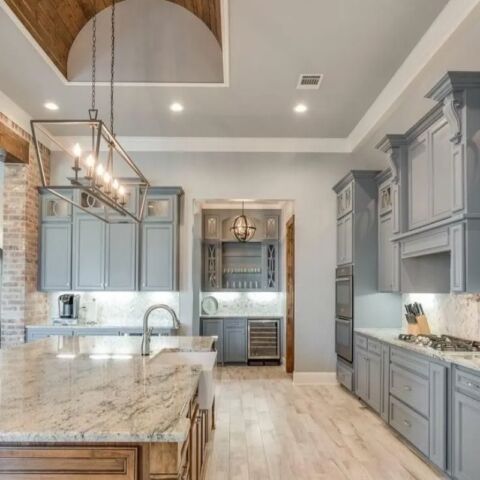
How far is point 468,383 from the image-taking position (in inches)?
118

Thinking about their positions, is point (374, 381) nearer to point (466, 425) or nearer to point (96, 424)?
point (466, 425)

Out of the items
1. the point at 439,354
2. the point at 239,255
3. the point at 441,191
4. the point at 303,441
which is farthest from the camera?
the point at 239,255

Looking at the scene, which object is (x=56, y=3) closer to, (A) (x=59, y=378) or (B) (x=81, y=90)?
(B) (x=81, y=90)

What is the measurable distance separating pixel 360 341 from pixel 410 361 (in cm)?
157

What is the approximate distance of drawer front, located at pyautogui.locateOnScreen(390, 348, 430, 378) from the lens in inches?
142

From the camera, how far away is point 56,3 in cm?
435

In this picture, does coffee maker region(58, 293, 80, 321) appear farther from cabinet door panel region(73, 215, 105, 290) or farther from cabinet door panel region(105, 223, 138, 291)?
cabinet door panel region(105, 223, 138, 291)

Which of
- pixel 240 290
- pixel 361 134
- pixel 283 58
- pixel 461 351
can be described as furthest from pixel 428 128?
pixel 240 290

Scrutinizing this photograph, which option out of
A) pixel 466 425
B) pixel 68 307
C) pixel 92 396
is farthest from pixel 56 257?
pixel 466 425

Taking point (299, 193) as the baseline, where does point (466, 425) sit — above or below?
below

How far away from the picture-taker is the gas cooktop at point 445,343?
11.6 ft

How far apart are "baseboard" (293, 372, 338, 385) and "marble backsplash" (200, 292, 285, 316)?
85.6 inches

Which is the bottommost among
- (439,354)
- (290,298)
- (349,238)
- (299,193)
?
(439,354)

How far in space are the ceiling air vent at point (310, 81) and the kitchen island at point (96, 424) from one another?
3.36 meters
